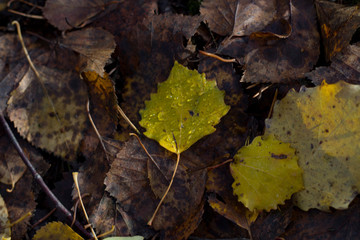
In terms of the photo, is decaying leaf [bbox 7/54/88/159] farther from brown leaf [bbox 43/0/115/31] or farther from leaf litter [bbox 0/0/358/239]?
brown leaf [bbox 43/0/115/31]

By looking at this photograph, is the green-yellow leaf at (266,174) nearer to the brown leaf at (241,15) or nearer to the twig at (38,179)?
the brown leaf at (241,15)

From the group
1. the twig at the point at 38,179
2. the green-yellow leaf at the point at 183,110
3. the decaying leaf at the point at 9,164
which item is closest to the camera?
the green-yellow leaf at the point at 183,110

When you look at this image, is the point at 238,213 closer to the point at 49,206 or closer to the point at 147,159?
the point at 147,159

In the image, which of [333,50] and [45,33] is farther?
[45,33]

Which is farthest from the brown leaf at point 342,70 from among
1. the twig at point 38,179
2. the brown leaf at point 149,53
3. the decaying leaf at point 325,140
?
the twig at point 38,179

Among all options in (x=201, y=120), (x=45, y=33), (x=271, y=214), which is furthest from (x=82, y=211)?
(x=45, y=33)

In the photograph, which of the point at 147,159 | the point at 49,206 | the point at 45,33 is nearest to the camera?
the point at 147,159
